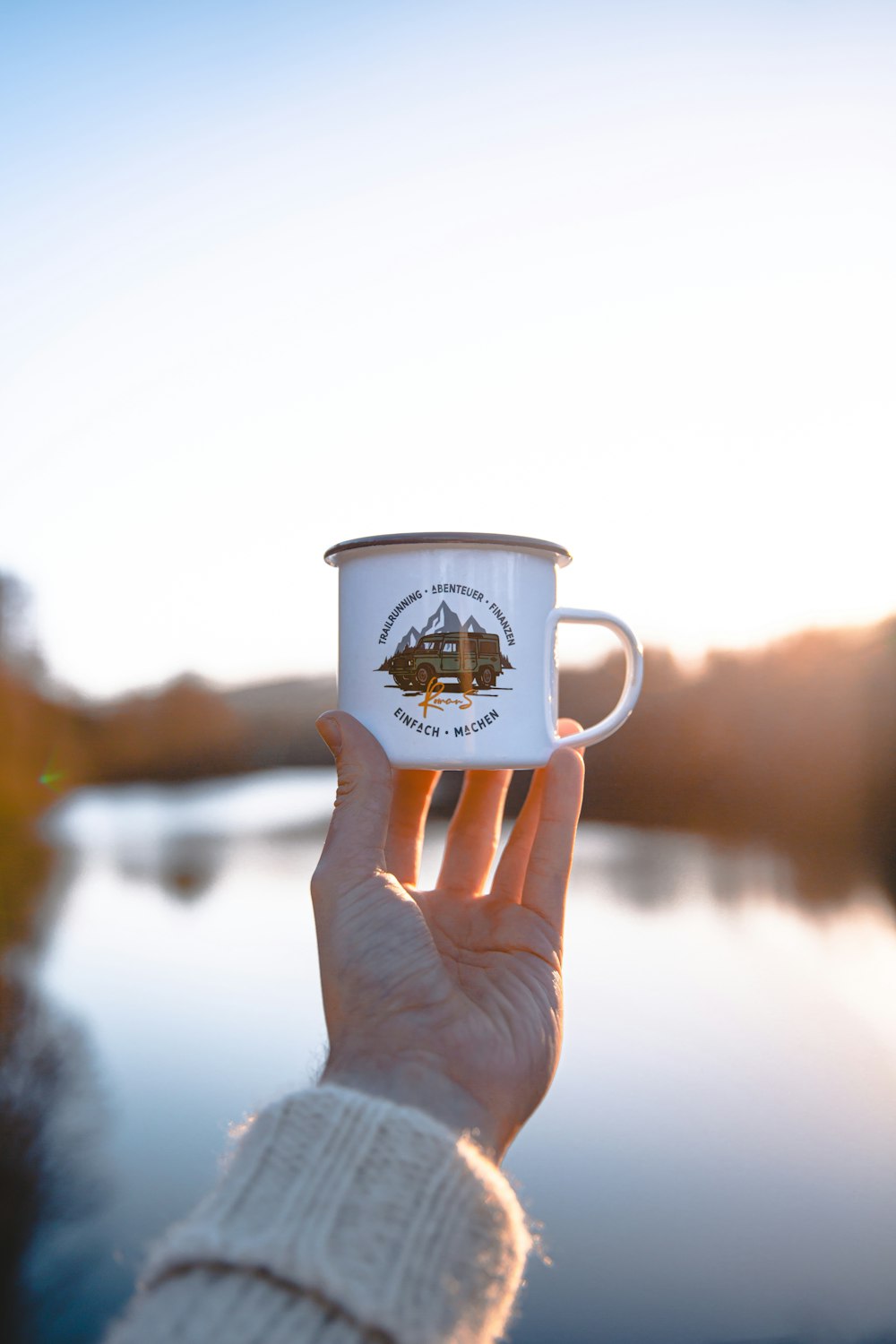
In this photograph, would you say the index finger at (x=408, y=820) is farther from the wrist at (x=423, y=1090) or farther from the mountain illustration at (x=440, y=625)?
the wrist at (x=423, y=1090)

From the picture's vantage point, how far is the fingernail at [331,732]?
1.66m

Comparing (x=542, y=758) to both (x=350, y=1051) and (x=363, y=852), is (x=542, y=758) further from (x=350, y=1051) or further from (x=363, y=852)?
(x=350, y=1051)

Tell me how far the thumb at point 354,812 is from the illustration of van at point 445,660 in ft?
0.46

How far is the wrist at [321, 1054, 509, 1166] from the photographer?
4.15 feet

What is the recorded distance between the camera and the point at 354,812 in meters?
1.60

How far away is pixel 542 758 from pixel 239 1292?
109cm

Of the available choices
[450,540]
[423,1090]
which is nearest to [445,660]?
[450,540]

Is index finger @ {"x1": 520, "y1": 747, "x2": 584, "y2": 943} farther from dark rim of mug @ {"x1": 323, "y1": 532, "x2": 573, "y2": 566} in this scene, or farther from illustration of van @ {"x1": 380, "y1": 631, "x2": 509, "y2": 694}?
dark rim of mug @ {"x1": 323, "y1": 532, "x2": 573, "y2": 566}

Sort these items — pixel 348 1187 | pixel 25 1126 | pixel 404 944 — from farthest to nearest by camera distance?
pixel 25 1126 → pixel 404 944 → pixel 348 1187

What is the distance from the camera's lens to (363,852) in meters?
1.58

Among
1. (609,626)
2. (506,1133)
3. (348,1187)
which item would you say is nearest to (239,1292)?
(348,1187)

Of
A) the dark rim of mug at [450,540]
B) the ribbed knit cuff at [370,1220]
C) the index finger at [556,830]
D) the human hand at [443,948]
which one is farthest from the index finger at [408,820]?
the ribbed knit cuff at [370,1220]

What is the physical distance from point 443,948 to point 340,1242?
853 millimetres
